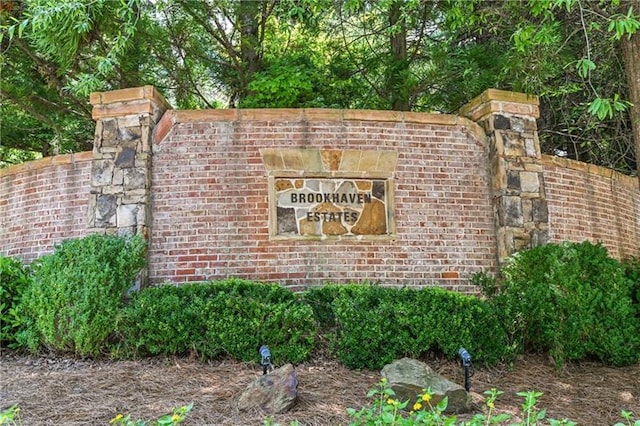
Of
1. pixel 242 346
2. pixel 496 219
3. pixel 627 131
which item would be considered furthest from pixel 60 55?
pixel 627 131

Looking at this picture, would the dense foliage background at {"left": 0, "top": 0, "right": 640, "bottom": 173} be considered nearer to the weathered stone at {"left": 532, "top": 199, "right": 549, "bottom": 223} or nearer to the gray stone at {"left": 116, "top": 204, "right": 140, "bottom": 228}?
the weathered stone at {"left": 532, "top": 199, "right": 549, "bottom": 223}

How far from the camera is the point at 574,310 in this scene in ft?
16.5

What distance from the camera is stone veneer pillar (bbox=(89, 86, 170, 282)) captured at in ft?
19.2

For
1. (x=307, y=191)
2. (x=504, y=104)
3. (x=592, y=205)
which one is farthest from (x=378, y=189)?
(x=592, y=205)

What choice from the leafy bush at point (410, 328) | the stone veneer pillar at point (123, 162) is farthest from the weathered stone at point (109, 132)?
the leafy bush at point (410, 328)

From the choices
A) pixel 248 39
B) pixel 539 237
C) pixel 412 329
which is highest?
pixel 248 39

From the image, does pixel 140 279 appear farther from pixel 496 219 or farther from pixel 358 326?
pixel 496 219

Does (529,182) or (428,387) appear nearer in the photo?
(428,387)

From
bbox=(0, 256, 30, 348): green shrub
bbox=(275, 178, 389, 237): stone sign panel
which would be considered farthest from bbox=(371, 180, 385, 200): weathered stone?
bbox=(0, 256, 30, 348): green shrub

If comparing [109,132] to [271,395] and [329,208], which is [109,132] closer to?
[329,208]

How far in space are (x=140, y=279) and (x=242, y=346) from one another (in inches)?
64.0

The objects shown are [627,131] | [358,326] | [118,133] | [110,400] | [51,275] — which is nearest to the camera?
[110,400]

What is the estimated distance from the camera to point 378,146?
6.23 m

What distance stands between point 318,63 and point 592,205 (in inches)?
188
